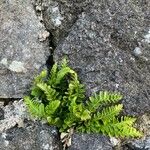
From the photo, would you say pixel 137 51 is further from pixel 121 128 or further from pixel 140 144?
pixel 140 144

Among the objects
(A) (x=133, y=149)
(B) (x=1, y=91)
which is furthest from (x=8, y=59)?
(A) (x=133, y=149)

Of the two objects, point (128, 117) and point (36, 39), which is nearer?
point (128, 117)

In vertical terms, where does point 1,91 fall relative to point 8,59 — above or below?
below

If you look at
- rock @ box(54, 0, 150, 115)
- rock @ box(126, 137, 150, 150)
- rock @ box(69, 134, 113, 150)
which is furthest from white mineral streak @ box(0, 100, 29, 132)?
rock @ box(126, 137, 150, 150)

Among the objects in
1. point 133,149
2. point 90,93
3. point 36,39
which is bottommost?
point 133,149

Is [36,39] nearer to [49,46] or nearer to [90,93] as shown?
[49,46]

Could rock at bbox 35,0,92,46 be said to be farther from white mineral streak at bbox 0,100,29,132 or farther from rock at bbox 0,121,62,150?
rock at bbox 0,121,62,150
